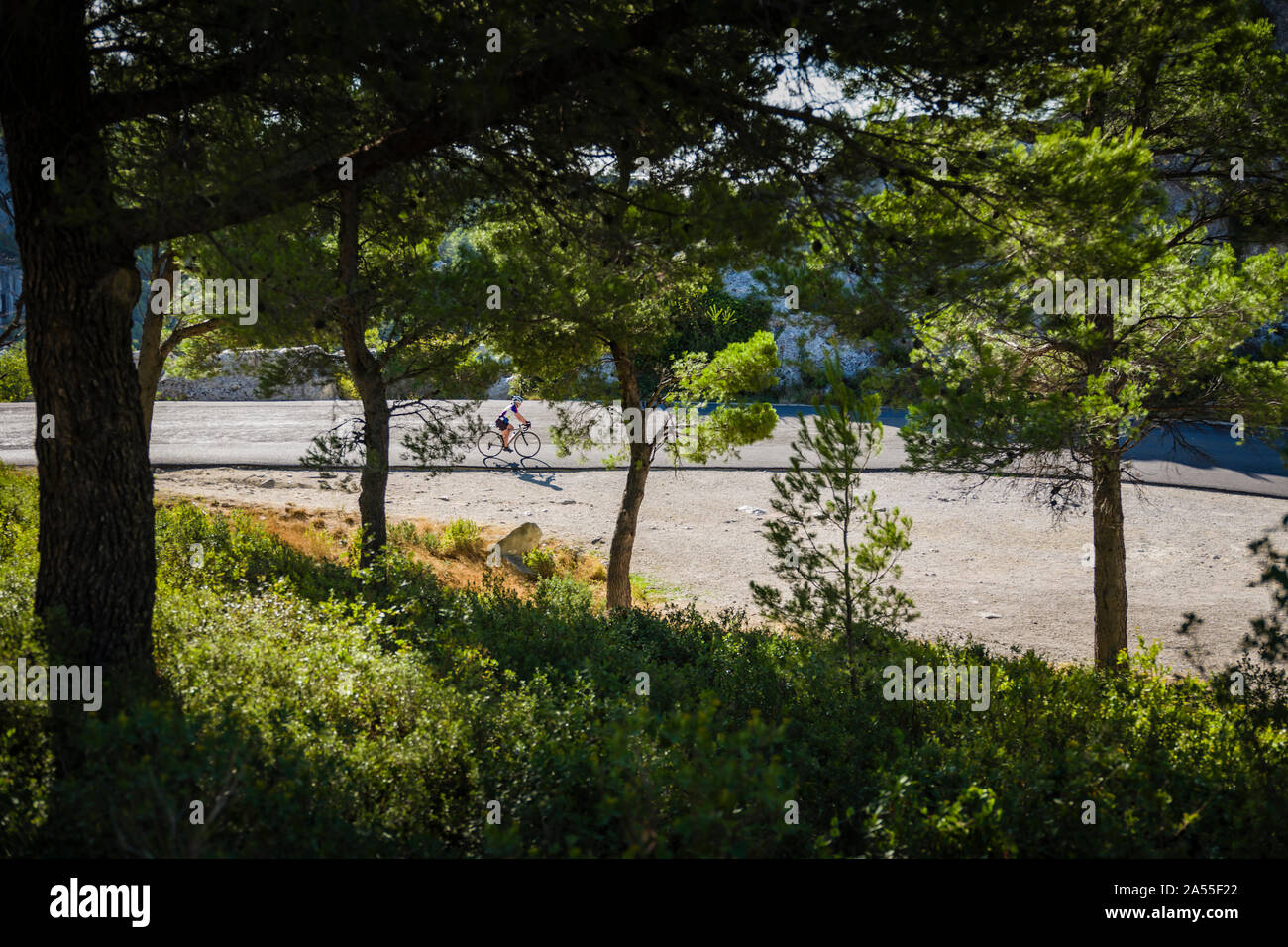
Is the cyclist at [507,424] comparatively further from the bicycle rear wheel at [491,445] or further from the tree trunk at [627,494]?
the tree trunk at [627,494]

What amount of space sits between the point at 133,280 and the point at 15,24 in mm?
1444

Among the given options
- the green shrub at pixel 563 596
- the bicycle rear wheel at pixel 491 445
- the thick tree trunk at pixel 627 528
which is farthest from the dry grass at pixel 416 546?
the bicycle rear wheel at pixel 491 445

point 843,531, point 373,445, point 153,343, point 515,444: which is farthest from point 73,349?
point 515,444

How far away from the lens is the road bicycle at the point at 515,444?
20328mm

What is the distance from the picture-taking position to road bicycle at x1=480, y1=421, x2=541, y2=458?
800 inches

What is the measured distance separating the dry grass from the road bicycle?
17.2 ft

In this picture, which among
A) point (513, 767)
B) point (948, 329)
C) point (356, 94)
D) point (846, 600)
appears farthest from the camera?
point (948, 329)

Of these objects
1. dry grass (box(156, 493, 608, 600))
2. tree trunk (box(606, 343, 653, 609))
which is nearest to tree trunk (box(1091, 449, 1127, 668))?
tree trunk (box(606, 343, 653, 609))

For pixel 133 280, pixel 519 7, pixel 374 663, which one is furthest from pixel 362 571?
pixel 519 7

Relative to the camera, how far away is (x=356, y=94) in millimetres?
6344

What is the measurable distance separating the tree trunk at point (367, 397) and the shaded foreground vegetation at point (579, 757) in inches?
124

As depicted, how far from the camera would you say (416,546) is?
1366 centimetres

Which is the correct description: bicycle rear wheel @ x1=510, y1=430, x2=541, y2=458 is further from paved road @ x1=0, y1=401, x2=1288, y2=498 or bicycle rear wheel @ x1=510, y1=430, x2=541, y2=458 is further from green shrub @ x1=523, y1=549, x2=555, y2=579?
green shrub @ x1=523, y1=549, x2=555, y2=579
